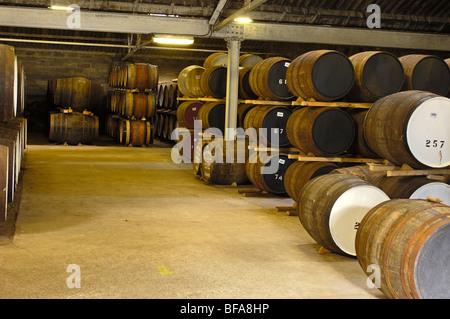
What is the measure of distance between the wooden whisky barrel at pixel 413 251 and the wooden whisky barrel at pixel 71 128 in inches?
496

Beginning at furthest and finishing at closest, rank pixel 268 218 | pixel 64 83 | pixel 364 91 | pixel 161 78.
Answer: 1. pixel 161 78
2. pixel 64 83
3. pixel 364 91
4. pixel 268 218

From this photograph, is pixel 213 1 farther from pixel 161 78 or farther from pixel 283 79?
pixel 161 78

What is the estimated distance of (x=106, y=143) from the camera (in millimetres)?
16703

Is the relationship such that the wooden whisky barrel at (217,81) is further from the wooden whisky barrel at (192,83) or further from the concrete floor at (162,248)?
the concrete floor at (162,248)

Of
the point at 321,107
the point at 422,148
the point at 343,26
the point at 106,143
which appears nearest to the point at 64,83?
the point at 106,143

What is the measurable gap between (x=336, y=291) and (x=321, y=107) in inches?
141

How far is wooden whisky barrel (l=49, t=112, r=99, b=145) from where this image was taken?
591 inches

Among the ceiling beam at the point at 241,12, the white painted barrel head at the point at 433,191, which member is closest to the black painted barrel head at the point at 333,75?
the ceiling beam at the point at 241,12

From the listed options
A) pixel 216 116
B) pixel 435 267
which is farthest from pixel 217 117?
pixel 435 267

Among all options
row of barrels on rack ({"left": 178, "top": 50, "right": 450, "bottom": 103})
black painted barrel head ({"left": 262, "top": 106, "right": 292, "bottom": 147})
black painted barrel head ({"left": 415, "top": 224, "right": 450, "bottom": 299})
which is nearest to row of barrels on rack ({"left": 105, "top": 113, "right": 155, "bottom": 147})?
black painted barrel head ({"left": 262, "top": 106, "right": 292, "bottom": 147})

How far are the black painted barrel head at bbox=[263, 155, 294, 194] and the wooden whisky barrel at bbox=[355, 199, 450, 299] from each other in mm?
3987

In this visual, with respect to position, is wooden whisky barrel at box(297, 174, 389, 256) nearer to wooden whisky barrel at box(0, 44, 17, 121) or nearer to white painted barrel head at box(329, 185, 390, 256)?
white painted barrel head at box(329, 185, 390, 256)

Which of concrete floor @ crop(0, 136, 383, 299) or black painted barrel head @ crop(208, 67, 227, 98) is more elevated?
black painted barrel head @ crop(208, 67, 227, 98)

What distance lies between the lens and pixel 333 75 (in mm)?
6930
